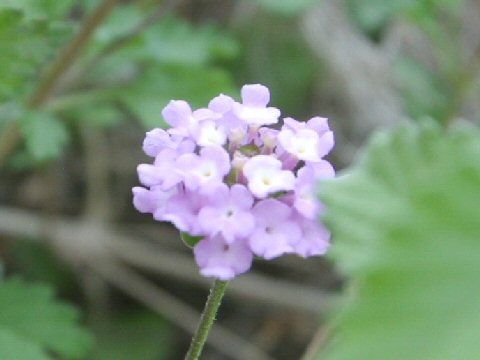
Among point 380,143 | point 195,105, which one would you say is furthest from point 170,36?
point 380,143

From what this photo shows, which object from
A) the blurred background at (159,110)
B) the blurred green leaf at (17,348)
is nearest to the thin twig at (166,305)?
the blurred background at (159,110)

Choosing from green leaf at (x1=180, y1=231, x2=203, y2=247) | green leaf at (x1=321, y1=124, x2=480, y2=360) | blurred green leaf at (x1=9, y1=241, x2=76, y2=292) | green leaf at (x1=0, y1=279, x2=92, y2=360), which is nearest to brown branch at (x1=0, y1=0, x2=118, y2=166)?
green leaf at (x1=0, y1=279, x2=92, y2=360)

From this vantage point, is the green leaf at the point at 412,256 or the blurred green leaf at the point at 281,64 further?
the blurred green leaf at the point at 281,64

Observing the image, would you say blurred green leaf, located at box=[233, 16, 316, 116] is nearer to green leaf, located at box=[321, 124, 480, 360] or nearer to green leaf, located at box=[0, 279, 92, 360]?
green leaf, located at box=[0, 279, 92, 360]

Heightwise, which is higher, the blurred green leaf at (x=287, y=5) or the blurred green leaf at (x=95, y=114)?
the blurred green leaf at (x=287, y=5)

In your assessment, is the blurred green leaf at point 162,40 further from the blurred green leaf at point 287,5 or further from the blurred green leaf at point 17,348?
the blurred green leaf at point 17,348

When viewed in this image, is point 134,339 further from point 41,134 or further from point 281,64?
point 281,64

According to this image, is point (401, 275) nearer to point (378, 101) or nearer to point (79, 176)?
point (79, 176)

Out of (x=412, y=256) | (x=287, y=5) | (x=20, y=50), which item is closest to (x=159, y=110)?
(x=287, y=5)
